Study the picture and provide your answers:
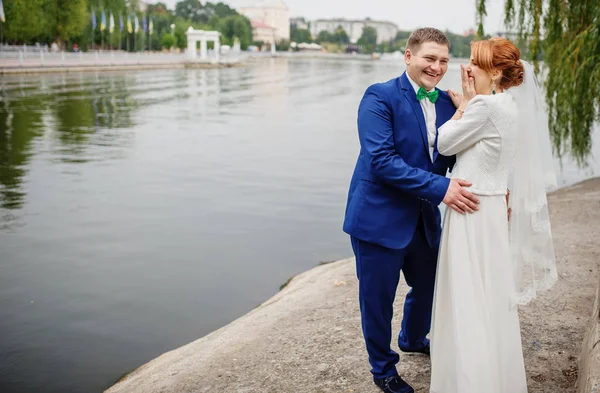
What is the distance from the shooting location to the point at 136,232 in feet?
32.4

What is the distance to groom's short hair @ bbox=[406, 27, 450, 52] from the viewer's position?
3.21 metres

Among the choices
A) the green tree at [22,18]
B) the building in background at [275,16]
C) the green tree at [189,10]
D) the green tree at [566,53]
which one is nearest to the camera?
the green tree at [566,53]

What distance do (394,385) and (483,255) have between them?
915 millimetres

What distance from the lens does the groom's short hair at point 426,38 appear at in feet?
10.5

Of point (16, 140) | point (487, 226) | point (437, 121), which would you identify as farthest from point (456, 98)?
point (16, 140)

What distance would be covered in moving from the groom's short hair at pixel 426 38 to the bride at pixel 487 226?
0.59 ft

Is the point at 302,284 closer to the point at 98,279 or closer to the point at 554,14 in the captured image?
the point at 98,279

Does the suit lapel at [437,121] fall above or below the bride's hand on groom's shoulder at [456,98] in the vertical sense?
below

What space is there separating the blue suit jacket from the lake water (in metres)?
3.44

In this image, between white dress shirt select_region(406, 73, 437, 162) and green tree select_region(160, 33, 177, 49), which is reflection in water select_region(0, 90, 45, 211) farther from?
green tree select_region(160, 33, 177, 49)

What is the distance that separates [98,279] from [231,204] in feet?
13.7

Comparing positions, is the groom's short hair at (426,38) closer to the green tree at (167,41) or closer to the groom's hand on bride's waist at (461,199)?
the groom's hand on bride's waist at (461,199)

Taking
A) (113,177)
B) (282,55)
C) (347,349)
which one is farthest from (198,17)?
(347,349)

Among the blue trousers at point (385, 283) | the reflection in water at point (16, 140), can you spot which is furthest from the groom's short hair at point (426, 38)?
the reflection in water at point (16, 140)
